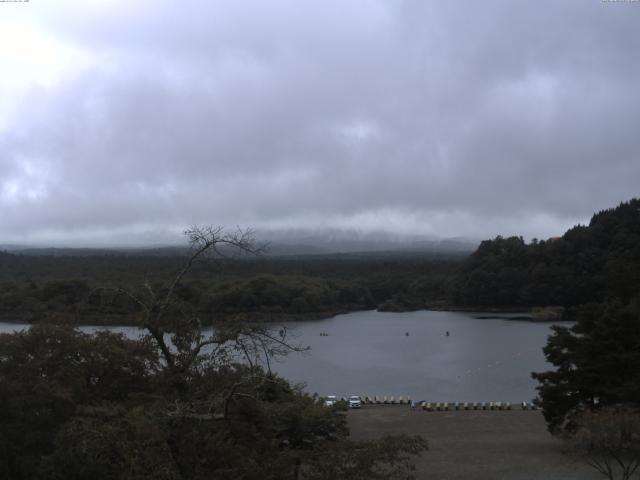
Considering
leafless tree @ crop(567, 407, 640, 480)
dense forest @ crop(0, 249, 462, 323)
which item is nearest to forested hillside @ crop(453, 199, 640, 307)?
dense forest @ crop(0, 249, 462, 323)

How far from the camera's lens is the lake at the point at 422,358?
30547 millimetres

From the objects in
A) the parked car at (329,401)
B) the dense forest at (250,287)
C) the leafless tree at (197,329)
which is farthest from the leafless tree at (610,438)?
the dense forest at (250,287)

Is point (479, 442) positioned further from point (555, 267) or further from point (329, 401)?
point (555, 267)

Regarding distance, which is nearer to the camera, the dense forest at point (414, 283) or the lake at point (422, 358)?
the lake at point (422, 358)

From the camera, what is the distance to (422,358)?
1575 inches

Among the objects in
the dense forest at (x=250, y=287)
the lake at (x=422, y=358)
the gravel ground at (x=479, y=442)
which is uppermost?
the dense forest at (x=250, y=287)

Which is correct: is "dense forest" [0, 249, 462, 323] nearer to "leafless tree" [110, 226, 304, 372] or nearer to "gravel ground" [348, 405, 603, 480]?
"gravel ground" [348, 405, 603, 480]

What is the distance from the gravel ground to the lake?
428cm

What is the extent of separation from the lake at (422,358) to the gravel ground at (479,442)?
428 cm

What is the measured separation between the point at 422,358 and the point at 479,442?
2280 cm

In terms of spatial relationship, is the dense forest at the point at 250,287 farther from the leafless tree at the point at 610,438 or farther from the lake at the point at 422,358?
the leafless tree at the point at 610,438

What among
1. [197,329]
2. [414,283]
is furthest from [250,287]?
[197,329]

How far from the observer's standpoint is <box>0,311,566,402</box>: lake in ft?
100

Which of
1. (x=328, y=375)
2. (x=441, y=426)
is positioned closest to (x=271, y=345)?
(x=441, y=426)
